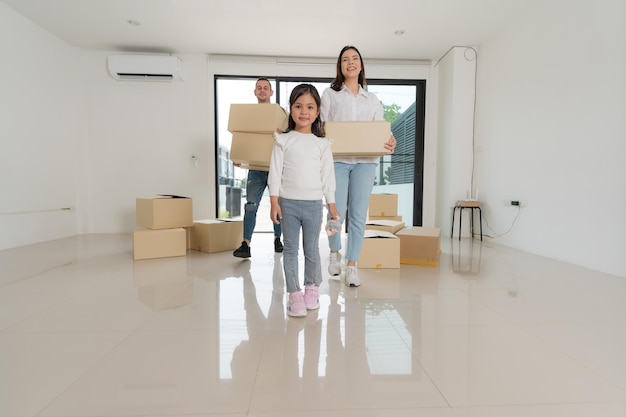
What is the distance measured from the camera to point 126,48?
14.0 ft

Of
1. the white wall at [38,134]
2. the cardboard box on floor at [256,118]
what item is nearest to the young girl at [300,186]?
the cardboard box on floor at [256,118]

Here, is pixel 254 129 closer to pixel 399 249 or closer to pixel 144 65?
pixel 399 249

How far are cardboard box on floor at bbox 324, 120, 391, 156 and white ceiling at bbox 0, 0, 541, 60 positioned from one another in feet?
6.62

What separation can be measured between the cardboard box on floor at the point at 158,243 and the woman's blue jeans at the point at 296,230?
1.63 m

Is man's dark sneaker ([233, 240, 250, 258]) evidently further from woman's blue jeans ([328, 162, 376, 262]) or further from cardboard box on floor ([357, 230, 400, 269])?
woman's blue jeans ([328, 162, 376, 262])

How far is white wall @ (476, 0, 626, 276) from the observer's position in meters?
2.32

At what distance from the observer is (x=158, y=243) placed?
2.71m

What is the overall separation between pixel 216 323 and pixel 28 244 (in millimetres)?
3232

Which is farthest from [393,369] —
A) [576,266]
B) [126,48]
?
[126,48]

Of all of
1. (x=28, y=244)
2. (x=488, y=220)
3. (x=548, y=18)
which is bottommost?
(x=28, y=244)

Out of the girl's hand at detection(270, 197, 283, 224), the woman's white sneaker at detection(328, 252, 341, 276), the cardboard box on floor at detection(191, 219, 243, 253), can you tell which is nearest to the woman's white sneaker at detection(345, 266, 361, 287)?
the woman's white sneaker at detection(328, 252, 341, 276)

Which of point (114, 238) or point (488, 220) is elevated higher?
point (488, 220)

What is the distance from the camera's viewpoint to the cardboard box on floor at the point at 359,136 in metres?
1.79

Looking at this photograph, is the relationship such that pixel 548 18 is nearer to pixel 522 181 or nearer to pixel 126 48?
pixel 522 181
